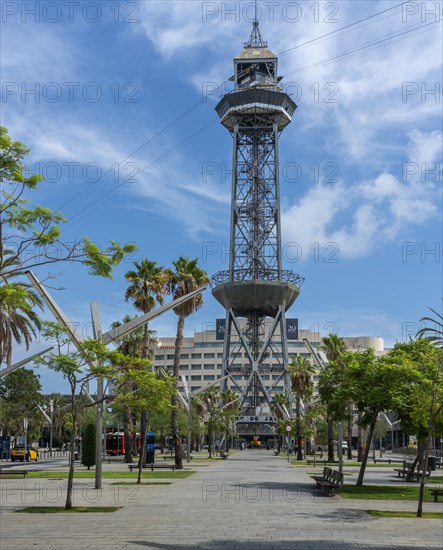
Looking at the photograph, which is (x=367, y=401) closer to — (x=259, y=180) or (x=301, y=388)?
(x=301, y=388)

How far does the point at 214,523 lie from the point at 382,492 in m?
12.5

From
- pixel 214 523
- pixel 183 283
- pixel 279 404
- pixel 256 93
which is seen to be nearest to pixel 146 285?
pixel 183 283

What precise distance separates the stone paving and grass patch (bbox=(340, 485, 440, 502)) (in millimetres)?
1434

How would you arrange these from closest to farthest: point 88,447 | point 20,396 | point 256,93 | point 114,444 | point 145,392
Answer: point 145,392
point 88,447
point 114,444
point 20,396
point 256,93

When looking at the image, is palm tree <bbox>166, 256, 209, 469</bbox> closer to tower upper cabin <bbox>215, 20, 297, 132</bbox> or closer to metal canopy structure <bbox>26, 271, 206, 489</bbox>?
metal canopy structure <bbox>26, 271, 206, 489</bbox>

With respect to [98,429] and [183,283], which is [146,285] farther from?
[98,429]

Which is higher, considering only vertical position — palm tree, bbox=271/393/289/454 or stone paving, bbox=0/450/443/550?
palm tree, bbox=271/393/289/454

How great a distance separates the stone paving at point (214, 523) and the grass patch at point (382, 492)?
143 cm

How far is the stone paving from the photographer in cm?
1455

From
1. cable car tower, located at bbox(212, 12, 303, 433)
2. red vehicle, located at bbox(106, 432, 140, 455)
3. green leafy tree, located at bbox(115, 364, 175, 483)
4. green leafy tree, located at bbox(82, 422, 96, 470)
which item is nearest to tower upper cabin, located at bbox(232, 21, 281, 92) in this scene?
cable car tower, located at bbox(212, 12, 303, 433)

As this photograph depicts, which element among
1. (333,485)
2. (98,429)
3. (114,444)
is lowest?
(114,444)

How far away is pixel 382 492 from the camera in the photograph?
28125 millimetres

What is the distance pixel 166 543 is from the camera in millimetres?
14461

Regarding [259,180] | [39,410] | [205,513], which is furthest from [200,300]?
[259,180]
